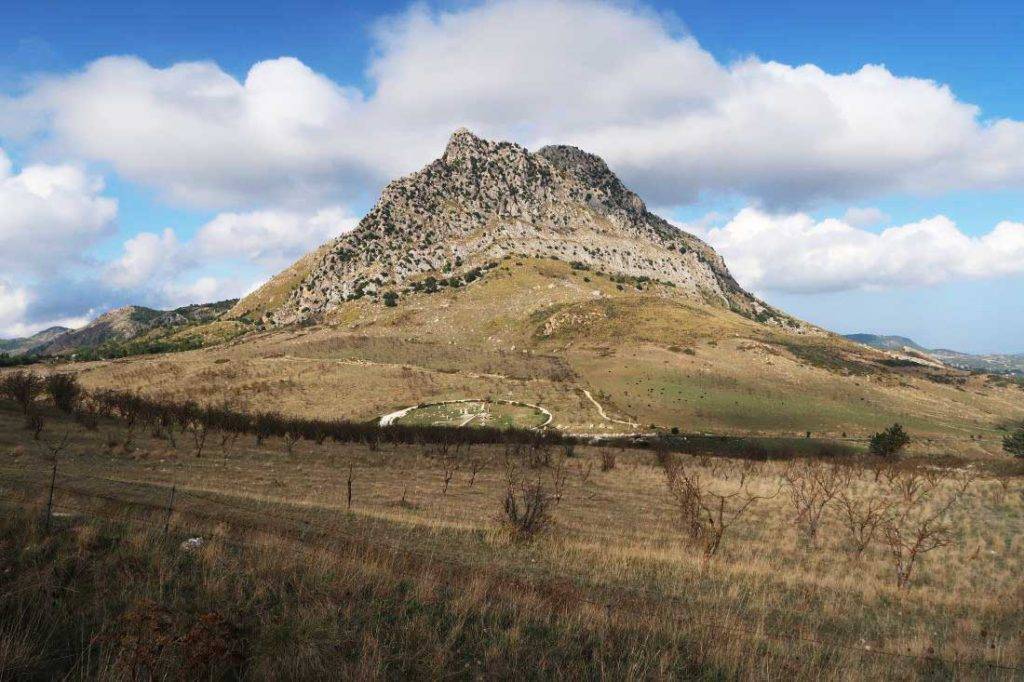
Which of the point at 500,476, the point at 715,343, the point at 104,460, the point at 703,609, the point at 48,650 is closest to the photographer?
the point at 48,650

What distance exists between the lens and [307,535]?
474 inches

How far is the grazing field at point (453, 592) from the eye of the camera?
581 centimetres

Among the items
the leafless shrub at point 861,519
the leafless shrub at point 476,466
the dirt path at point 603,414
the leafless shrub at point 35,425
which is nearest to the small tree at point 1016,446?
the leafless shrub at point 861,519

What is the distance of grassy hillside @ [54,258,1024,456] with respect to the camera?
8194cm

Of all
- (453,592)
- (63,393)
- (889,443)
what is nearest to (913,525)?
(453,592)

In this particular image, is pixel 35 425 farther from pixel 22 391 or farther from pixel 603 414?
pixel 603 414

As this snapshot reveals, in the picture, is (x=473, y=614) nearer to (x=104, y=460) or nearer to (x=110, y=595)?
(x=110, y=595)

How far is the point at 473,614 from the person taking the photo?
7.23 m

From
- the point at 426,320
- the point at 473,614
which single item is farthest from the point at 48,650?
the point at 426,320

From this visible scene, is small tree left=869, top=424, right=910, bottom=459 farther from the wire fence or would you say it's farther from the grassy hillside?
the wire fence

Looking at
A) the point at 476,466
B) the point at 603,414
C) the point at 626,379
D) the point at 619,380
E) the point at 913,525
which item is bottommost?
the point at 913,525

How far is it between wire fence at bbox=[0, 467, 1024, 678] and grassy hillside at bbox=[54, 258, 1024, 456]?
5601 cm

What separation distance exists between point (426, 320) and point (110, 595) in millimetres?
169328

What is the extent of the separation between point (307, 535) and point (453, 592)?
5527 millimetres
